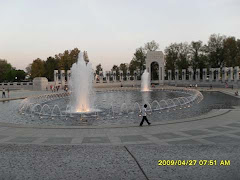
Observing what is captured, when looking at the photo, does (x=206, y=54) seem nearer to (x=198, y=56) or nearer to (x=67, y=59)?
(x=198, y=56)

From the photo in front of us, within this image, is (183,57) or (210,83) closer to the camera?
(210,83)

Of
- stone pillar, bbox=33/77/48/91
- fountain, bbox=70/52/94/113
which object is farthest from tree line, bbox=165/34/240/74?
fountain, bbox=70/52/94/113

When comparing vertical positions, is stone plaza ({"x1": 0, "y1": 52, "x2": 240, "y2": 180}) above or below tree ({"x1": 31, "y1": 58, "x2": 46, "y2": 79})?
below

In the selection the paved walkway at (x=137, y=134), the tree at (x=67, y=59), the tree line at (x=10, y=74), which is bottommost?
the paved walkway at (x=137, y=134)

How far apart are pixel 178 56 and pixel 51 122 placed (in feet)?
289

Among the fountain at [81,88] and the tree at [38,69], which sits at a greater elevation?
the tree at [38,69]

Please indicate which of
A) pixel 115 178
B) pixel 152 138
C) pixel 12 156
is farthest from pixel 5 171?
pixel 152 138

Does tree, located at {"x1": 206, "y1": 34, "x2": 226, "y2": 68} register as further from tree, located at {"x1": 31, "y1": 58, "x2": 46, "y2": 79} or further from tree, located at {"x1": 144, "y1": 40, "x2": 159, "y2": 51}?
tree, located at {"x1": 31, "y1": 58, "x2": 46, "y2": 79}

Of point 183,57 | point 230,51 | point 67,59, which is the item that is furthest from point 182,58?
point 67,59

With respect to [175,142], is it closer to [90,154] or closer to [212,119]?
[90,154]

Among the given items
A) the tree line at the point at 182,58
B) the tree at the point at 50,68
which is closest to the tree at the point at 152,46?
the tree line at the point at 182,58

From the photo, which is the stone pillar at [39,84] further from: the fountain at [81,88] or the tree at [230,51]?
the tree at [230,51]

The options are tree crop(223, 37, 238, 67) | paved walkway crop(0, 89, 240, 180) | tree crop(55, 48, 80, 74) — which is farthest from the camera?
tree crop(55, 48, 80, 74)

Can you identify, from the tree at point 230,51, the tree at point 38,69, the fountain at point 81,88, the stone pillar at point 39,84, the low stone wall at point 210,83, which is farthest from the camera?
the tree at point 38,69
